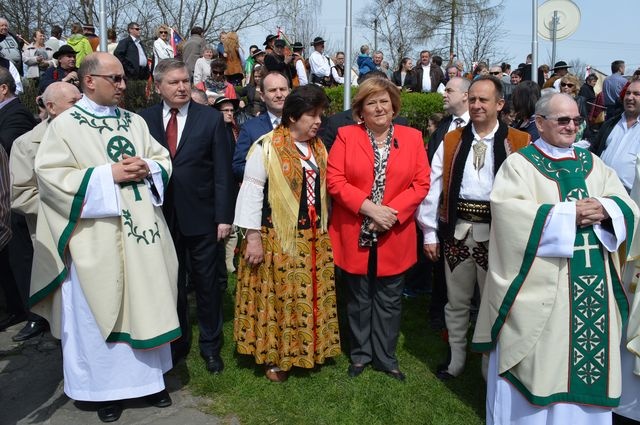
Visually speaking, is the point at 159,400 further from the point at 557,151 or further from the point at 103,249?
the point at 557,151

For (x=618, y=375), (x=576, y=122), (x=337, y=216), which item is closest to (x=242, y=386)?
(x=337, y=216)

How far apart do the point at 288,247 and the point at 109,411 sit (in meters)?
1.59

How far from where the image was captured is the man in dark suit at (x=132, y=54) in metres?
11.8

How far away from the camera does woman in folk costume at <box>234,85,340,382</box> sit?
4227 millimetres

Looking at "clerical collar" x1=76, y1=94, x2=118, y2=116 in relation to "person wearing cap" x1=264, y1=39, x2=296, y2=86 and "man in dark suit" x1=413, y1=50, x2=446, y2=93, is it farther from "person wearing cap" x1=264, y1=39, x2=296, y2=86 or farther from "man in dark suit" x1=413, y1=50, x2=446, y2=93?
"man in dark suit" x1=413, y1=50, x2=446, y2=93

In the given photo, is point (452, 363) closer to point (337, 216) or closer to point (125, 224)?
point (337, 216)

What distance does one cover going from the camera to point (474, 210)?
4152mm

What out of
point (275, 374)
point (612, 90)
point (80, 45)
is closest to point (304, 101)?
point (275, 374)

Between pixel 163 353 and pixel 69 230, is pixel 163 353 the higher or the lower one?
the lower one

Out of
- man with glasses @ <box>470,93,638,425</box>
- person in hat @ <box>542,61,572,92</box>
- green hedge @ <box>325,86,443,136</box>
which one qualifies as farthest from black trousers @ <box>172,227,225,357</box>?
green hedge @ <box>325,86,443,136</box>

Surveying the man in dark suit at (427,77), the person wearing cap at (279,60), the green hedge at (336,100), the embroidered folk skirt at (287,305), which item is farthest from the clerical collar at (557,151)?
the man in dark suit at (427,77)

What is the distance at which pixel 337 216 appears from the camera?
445 centimetres

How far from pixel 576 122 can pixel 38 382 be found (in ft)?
13.7

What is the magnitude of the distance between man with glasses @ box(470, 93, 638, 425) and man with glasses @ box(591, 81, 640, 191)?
5.09 feet
